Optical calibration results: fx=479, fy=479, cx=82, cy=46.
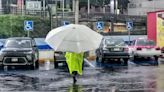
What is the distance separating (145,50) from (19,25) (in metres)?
26.6

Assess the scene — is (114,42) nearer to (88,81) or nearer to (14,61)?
(14,61)

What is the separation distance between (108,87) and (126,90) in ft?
3.28

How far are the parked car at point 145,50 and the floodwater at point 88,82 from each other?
6.85 meters

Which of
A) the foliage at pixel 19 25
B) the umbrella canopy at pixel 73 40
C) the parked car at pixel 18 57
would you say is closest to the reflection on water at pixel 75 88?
the umbrella canopy at pixel 73 40

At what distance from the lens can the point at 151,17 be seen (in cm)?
3575

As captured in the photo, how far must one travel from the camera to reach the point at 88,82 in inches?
676

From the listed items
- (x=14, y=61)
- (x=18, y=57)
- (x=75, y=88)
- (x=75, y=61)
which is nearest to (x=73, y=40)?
(x=75, y=61)

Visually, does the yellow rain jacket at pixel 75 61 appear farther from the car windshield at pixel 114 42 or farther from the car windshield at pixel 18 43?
the car windshield at pixel 114 42

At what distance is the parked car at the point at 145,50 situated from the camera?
2825 centimetres

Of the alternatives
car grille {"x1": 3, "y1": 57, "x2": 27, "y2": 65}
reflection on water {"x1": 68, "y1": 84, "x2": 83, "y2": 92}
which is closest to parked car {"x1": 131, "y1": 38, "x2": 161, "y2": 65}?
car grille {"x1": 3, "y1": 57, "x2": 27, "y2": 65}

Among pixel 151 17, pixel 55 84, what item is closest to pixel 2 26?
pixel 151 17

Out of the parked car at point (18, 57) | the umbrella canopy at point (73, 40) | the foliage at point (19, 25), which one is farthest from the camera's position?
the foliage at point (19, 25)

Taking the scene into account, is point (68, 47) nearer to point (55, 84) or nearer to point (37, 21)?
point (55, 84)

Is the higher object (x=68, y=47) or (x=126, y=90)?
(x=68, y=47)
